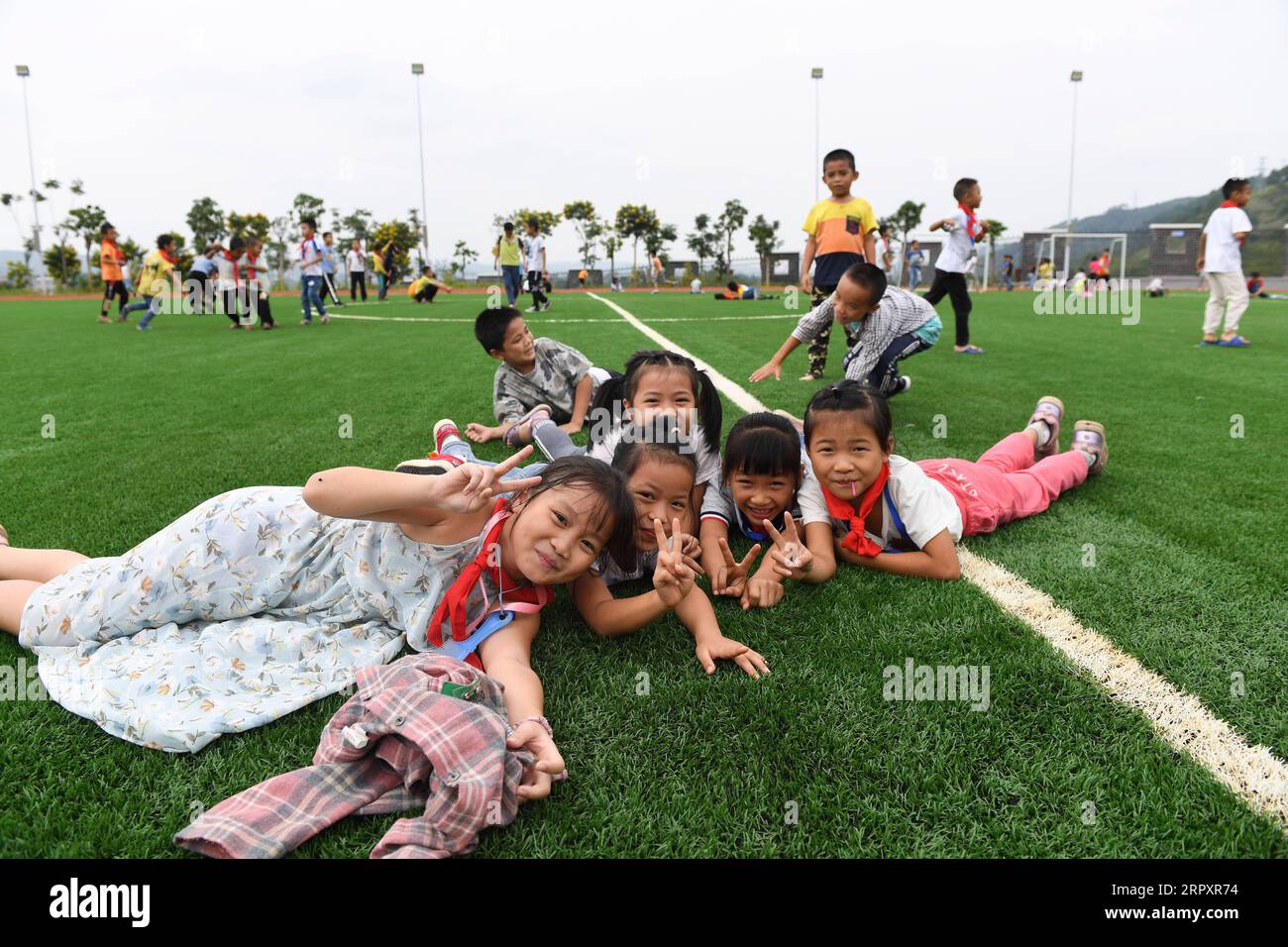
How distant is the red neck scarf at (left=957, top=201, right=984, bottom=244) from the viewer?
9109 millimetres

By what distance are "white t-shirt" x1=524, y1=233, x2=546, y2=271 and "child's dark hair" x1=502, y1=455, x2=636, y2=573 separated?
17277 millimetres

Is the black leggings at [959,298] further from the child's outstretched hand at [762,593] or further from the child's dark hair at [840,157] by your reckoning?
the child's outstretched hand at [762,593]

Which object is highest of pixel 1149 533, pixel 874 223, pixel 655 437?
pixel 874 223

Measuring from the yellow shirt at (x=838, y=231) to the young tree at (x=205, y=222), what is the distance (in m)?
48.0

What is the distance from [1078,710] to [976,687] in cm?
24

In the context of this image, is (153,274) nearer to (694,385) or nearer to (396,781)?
(694,385)

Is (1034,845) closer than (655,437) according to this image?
Yes

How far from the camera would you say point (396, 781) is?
1690 millimetres

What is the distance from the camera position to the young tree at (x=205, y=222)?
44.9 metres

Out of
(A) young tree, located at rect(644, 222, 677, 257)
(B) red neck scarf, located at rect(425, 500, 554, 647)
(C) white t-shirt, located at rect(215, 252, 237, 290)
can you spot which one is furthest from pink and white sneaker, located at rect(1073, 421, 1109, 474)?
(A) young tree, located at rect(644, 222, 677, 257)

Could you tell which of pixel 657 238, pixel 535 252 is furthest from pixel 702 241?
pixel 535 252
